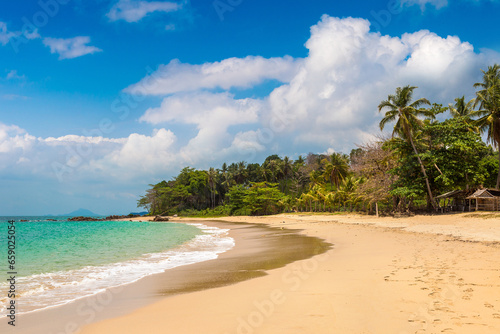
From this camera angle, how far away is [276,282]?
7.73m

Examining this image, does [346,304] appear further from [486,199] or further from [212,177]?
[212,177]

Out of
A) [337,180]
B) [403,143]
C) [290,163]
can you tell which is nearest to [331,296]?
[403,143]

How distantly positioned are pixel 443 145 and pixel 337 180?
27.3 m

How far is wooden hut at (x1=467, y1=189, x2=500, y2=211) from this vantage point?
2812 centimetres

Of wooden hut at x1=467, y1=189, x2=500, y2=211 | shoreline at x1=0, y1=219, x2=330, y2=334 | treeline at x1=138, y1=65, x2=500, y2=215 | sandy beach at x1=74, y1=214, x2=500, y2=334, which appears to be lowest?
shoreline at x1=0, y1=219, x2=330, y2=334

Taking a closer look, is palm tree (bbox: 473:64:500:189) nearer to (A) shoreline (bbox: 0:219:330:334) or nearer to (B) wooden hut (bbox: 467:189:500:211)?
(B) wooden hut (bbox: 467:189:500:211)

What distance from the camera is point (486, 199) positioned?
29.9 meters

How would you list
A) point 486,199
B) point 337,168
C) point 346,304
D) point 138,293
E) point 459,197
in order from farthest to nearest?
1. point 337,168
2. point 459,197
3. point 486,199
4. point 138,293
5. point 346,304

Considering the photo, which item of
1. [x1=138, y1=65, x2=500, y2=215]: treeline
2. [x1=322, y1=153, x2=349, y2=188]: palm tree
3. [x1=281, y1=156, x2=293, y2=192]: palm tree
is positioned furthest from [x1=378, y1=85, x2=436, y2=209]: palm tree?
[x1=281, y1=156, x2=293, y2=192]: palm tree

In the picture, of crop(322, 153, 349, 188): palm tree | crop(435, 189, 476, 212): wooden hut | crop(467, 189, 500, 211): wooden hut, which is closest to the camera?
crop(467, 189, 500, 211): wooden hut

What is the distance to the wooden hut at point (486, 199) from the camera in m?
28.1

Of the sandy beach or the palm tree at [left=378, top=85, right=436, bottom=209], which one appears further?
the palm tree at [left=378, top=85, right=436, bottom=209]

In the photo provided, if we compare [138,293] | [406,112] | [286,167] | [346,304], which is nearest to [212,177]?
[286,167]

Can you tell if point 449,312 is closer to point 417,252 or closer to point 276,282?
point 276,282
